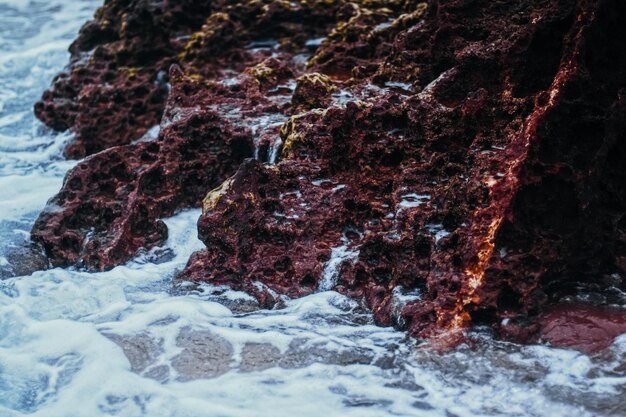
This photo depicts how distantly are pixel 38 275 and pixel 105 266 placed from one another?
0.55 meters

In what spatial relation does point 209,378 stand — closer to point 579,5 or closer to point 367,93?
point 367,93

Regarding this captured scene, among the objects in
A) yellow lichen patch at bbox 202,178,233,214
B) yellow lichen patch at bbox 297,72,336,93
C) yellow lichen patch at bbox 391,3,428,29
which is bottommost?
yellow lichen patch at bbox 202,178,233,214

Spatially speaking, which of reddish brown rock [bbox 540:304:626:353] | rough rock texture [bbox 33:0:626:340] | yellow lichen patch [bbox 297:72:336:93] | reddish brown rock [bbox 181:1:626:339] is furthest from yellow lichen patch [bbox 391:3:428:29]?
reddish brown rock [bbox 540:304:626:353]

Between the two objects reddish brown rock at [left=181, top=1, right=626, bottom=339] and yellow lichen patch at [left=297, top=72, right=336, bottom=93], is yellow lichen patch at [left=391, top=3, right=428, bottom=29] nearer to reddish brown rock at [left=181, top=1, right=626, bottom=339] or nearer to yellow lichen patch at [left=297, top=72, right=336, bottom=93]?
reddish brown rock at [left=181, top=1, right=626, bottom=339]

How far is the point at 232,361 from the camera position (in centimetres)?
405

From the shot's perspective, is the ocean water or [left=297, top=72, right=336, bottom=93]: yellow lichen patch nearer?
the ocean water

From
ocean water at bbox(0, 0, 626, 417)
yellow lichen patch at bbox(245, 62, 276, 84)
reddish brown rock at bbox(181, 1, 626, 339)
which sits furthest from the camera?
yellow lichen patch at bbox(245, 62, 276, 84)

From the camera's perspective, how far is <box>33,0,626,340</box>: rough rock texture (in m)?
4.12

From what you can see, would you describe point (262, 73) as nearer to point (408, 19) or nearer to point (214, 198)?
point (408, 19)

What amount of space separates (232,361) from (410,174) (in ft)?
5.98

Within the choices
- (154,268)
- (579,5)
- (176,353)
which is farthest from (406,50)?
(176,353)

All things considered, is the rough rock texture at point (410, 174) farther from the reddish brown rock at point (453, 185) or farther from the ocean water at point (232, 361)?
the ocean water at point (232, 361)

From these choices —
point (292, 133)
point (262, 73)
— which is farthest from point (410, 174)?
point (262, 73)

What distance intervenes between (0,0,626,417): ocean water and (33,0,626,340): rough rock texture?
21cm
